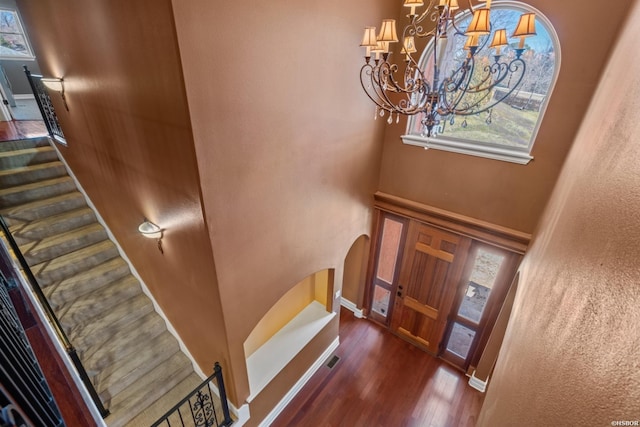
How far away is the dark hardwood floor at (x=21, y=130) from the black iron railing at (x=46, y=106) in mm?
565

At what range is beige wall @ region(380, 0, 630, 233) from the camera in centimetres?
279

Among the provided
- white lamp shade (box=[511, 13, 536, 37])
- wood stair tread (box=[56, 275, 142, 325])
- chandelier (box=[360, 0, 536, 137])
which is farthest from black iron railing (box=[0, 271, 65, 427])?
wood stair tread (box=[56, 275, 142, 325])

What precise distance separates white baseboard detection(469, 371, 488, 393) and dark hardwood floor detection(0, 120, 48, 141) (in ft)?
26.8

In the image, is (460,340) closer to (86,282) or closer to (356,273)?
(356,273)

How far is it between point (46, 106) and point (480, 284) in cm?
717

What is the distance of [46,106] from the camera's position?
15.4 ft

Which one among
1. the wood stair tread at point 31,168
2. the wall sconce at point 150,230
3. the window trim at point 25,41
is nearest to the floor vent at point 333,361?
the wall sconce at point 150,230

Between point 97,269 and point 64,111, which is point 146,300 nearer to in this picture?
point 97,269

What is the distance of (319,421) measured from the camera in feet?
13.3

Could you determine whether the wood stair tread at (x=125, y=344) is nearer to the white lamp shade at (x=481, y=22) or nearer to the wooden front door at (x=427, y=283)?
the wooden front door at (x=427, y=283)

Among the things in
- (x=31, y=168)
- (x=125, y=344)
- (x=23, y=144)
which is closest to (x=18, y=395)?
(x=125, y=344)

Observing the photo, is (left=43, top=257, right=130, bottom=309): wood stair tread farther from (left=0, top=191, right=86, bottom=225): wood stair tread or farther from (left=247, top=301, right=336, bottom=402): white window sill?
(left=247, top=301, right=336, bottom=402): white window sill

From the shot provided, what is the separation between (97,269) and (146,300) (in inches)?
32.7

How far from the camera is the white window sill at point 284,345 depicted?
3.82 m
